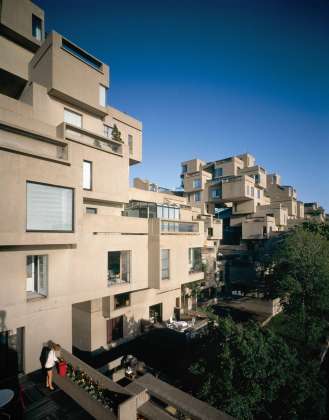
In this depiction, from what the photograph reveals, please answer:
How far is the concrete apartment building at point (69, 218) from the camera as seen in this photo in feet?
37.8

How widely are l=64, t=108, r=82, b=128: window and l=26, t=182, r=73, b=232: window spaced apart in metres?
7.78

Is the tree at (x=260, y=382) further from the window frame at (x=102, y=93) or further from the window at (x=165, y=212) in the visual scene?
the window frame at (x=102, y=93)

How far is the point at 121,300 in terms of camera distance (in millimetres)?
20031

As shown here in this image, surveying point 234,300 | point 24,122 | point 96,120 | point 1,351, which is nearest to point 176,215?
point 96,120

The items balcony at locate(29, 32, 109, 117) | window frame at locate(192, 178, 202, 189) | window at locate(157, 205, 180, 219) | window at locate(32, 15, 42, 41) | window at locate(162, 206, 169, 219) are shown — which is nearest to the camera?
balcony at locate(29, 32, 109, 117)

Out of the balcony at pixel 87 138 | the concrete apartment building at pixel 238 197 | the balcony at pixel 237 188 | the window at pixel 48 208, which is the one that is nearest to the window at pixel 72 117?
the balcony at pixel 87 138

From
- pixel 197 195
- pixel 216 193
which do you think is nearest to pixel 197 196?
pixel 197 195

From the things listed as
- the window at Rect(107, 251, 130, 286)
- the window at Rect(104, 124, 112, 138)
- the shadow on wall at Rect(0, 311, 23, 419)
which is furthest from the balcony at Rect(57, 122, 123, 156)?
the shadow on wall at Rect(0, 311, 23, 419)

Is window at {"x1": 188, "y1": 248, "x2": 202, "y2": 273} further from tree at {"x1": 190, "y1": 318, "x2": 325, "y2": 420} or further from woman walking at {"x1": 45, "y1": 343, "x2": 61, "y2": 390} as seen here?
woman walking at {"x1": 45, "y1": 343, "x2": 61, "y2": 390}

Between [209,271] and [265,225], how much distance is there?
17.5 meters

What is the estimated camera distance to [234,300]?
3431cm

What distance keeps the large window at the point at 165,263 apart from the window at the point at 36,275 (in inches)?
360

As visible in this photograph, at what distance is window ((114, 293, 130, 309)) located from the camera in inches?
765

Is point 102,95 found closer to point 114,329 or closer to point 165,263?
point 165,263
